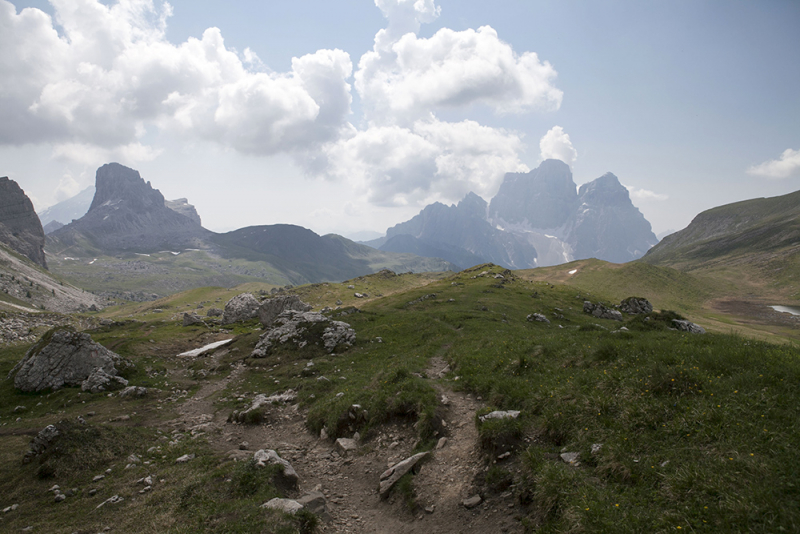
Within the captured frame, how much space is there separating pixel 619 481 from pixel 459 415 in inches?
323

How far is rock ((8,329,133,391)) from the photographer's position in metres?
29.6

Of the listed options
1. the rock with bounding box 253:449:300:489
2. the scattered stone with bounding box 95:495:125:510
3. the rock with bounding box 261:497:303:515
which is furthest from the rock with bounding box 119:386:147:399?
the rock with bounding box 261:497:303:515

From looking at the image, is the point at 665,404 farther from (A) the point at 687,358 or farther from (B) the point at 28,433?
(B) the point at 28,433

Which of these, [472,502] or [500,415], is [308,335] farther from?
[472,502]

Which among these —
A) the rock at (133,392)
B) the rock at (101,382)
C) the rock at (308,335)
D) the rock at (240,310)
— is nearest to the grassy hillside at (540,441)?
the rock at (133,392)

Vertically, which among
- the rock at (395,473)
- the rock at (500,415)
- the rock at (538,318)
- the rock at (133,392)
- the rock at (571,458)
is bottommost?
the rock at (133,392)

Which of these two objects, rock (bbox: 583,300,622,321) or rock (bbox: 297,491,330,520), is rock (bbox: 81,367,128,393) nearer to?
rock (bbox: 297,491,330,520)

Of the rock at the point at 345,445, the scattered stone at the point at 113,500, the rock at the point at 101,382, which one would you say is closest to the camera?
the scattered stone at the point at 113,500

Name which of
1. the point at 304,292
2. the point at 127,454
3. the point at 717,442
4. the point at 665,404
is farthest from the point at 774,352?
the point at 304,292

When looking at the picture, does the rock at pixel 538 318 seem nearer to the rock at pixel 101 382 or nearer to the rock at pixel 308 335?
the rock at pixel 308 335

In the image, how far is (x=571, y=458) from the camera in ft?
36.0

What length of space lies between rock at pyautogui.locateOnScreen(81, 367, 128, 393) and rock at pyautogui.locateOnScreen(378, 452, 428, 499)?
29.1 metres

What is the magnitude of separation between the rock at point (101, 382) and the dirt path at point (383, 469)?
43.1ft

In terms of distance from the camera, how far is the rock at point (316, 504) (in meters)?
12.2
